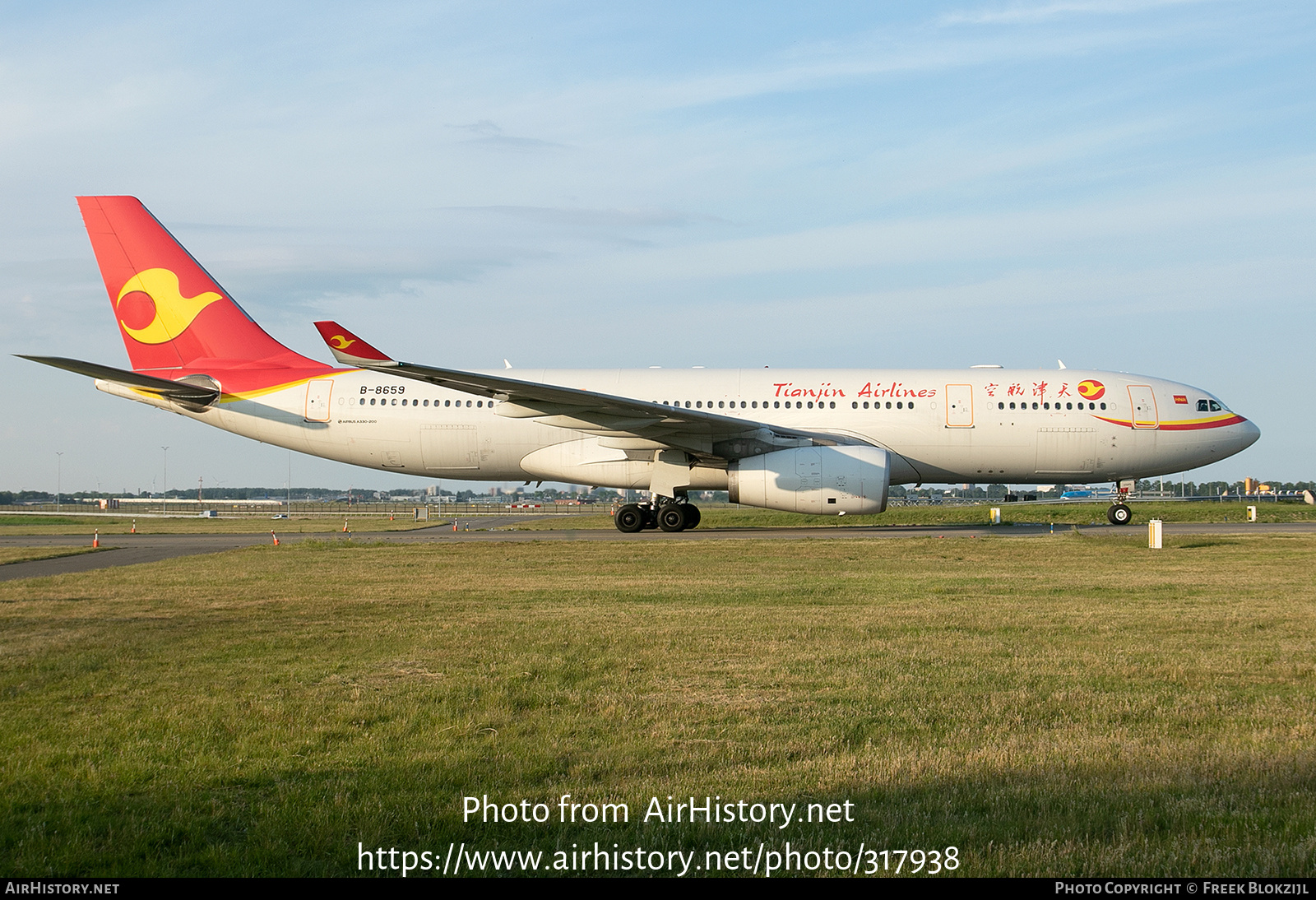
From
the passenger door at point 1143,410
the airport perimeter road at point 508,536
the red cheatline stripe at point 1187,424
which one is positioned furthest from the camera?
the passenger door at point 1143,410

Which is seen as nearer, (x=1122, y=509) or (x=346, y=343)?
(x=346, y=343)

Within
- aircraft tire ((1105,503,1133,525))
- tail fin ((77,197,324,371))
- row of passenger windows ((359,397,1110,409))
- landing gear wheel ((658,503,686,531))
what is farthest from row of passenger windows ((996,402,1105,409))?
tail fin ((77,197,324,371))

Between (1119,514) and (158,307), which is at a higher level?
(158,307)

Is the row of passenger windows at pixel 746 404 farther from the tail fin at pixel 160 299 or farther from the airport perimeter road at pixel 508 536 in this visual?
the tail fin at pixel 160 299

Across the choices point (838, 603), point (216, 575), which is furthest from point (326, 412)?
point (838, 603)

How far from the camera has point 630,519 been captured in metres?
22.2

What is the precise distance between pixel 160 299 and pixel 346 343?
7.78 meters

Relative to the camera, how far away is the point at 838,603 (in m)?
9.86

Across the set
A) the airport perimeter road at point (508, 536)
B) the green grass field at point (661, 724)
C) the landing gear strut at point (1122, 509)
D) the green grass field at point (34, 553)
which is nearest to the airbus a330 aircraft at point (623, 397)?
the landing gear strut at point (1122, 509)

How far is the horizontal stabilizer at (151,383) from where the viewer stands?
1829 centimetres

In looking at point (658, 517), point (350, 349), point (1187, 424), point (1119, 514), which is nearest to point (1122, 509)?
point (1119, 514)

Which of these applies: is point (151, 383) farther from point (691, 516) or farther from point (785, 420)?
point (785, 420)

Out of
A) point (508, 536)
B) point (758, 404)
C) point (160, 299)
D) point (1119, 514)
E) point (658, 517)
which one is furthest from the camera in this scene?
point (1119, 514)

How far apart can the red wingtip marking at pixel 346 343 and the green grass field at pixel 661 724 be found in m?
7.03
